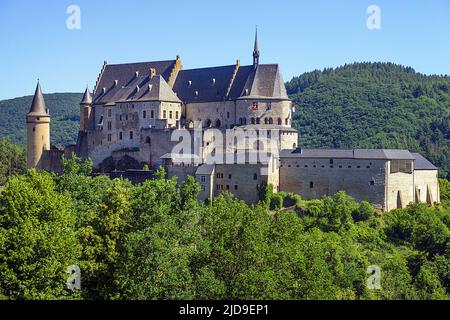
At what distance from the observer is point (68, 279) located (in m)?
35.1

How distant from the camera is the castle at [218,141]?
62.0 meters

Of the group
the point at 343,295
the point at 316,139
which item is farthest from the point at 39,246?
the point at 316,139

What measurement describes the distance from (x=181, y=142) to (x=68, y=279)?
32.5 metres

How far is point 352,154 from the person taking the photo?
62.2 metres

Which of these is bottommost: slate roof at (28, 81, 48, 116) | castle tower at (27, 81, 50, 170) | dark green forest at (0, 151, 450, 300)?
dark green forest at (0, 151, 450, 300)

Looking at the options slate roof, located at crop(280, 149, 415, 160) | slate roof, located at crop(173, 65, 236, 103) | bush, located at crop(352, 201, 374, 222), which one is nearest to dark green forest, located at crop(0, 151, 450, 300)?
bush, located at crop(352, 201, 374, 222)

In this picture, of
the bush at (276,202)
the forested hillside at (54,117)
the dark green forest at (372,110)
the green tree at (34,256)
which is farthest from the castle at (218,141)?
the forested hillside at (54,117)

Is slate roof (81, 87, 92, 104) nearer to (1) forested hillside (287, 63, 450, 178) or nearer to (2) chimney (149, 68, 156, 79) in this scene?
(2) chimney (149, 68, 156, 79)

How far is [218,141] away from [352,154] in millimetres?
12213

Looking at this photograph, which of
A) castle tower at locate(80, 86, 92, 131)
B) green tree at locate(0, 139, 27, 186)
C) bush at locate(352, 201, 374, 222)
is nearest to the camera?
bush at locate(352, 201, 374, 222)

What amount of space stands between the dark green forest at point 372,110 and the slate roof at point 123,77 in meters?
42.5

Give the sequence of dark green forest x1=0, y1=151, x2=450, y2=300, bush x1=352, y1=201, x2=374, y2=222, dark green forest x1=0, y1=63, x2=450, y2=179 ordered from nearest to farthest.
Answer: dark green forest x1=0, y1=151, x2=450, y2=300 → bush x1=352, y1=201, x2=374, y2=222 → dark green forest x1=0, y1=63, x2=450, y2=179

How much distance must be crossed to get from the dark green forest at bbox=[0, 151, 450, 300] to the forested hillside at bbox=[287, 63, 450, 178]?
201ft

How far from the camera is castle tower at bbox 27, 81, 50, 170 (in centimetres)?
7444
